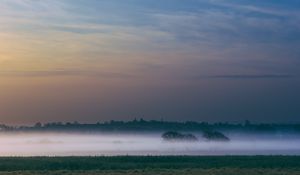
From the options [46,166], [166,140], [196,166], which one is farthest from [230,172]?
[166,140]

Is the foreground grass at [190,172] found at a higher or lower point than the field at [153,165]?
lower

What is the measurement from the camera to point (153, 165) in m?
59.9

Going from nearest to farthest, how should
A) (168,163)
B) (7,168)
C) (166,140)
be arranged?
(7,168) → (168,163) → (166,140)

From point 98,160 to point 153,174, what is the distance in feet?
57.0

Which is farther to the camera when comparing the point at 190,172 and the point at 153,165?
the point at 153,165

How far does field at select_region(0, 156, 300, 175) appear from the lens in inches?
2015

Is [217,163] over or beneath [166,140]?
beneath

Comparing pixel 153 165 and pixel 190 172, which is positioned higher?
pixel 153 165

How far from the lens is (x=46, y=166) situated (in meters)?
59.9

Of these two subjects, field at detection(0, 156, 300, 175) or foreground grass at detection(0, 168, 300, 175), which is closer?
foreground grass at detection(0, 168, 300, 175)

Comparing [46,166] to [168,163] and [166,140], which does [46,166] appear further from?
[166,140]

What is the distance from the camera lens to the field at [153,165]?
51.2 metres

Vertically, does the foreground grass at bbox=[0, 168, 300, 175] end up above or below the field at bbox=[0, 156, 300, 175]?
below

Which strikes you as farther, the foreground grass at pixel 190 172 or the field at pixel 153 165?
the field at pixel 153 165
